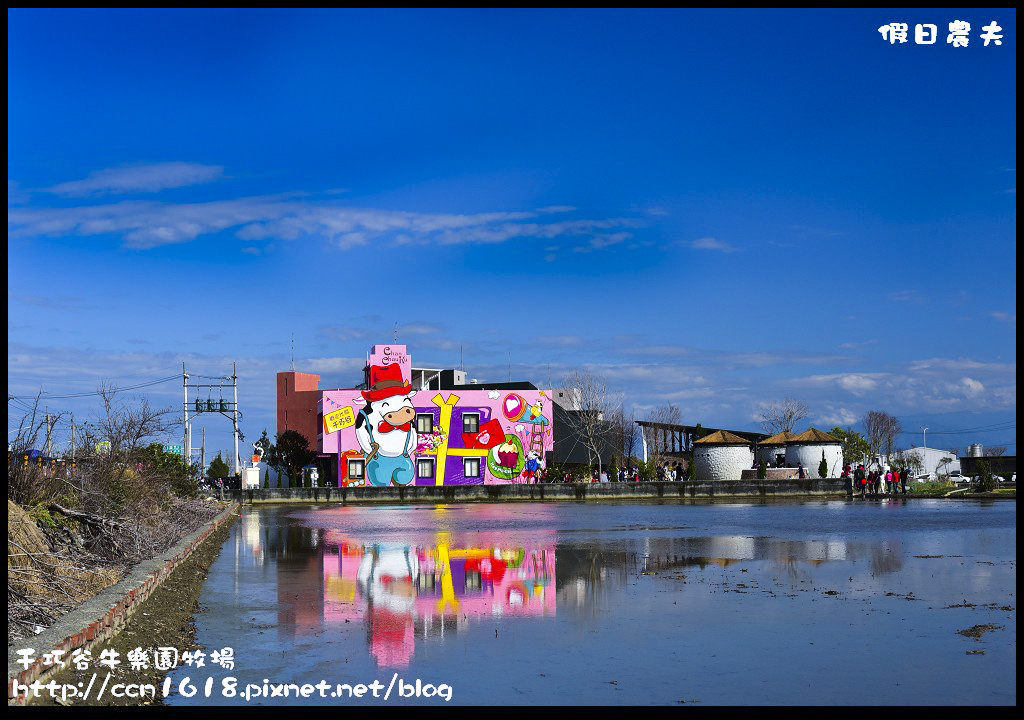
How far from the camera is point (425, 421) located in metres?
60.2

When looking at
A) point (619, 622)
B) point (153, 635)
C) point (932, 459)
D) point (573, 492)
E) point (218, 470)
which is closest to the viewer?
point (153, 635)

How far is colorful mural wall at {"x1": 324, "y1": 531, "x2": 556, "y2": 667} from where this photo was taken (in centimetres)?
1031

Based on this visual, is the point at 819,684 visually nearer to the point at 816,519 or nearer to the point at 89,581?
the point at 89,581

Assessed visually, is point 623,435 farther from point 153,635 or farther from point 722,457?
point 153,635

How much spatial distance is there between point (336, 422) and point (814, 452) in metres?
26.3

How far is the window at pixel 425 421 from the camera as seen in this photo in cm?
6016

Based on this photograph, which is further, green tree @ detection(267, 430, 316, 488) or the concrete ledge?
green tree @ detection(267, 430, 316, 488)

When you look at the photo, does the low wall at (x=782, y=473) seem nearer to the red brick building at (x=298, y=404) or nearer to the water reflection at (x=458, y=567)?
the water reflection at (x=458, y=567)

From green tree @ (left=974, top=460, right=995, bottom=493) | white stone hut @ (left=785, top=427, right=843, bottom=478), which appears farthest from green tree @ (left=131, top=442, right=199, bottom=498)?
white stone hut @ (left=785, top=427, right=843, bottom=478)

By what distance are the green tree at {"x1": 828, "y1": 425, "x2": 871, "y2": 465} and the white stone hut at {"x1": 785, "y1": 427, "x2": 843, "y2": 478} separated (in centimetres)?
2268

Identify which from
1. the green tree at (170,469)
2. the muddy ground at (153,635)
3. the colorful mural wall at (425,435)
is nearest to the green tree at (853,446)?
the colorful mural wall at (425,435)

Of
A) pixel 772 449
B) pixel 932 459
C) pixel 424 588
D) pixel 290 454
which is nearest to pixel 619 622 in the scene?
pixel 424 588

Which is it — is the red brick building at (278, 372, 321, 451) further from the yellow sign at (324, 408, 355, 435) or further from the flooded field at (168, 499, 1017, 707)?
the flooded field at (168, 499, 1017, 707)
